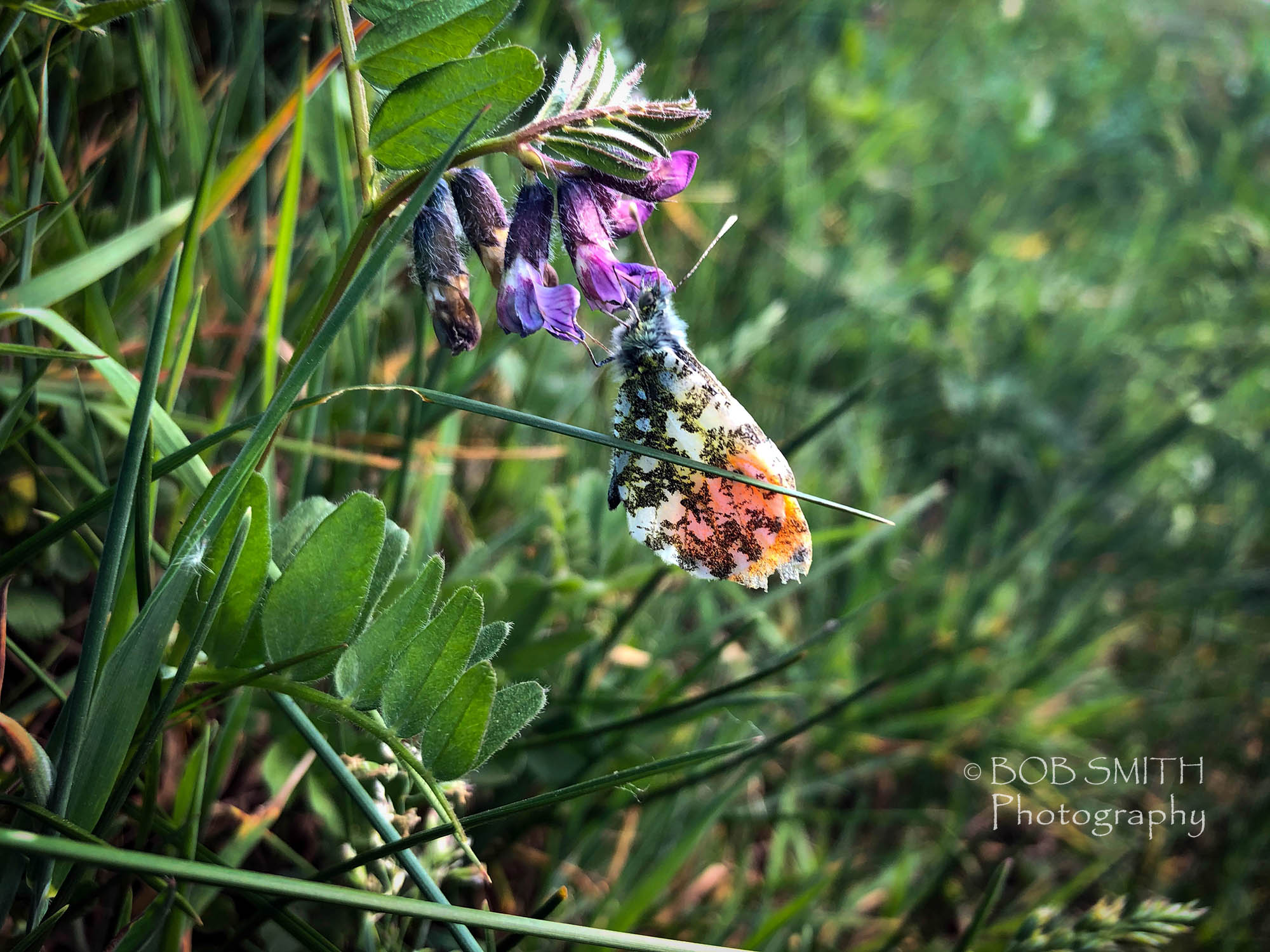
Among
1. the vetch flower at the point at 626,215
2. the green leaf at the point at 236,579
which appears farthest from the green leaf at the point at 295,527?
the vetch flower at the point at 626,215

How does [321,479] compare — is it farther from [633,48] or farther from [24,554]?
[633,48]

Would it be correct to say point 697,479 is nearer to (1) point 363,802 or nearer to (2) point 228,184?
(1) point 363,802

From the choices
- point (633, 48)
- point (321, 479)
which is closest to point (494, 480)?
point (321, 479)

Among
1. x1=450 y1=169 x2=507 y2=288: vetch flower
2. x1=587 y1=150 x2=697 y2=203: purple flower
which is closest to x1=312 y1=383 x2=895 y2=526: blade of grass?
x1=450 y1=169 x2=507 y2=288: vetch flower

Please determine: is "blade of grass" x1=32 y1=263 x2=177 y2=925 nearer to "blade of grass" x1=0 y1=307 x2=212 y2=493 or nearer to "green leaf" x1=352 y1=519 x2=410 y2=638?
"blade of grass" x1=0 y1=307 x2=212 y2=493

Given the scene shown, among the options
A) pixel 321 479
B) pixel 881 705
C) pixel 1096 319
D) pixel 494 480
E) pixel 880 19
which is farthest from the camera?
pixel 880 19
